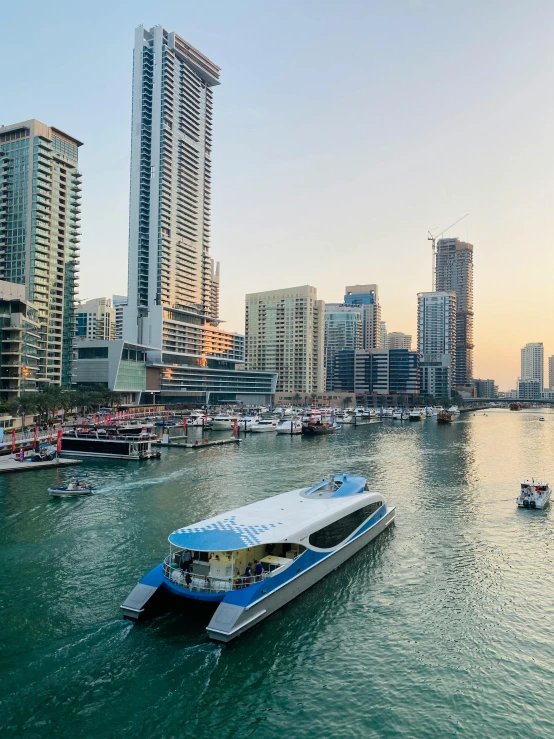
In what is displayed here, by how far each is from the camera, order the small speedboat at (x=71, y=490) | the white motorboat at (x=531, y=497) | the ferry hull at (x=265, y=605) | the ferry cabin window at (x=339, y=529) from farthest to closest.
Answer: the small speedboat at (x=71, y=490) → the white motorboat at (x=531, y=497) → the ferry cabin window at (x=339, y=529) → the ferry hull at (x=265, y=605)

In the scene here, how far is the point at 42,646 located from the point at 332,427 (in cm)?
12317

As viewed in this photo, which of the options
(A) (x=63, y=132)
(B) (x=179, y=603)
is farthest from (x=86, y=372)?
(B) (x=179, y=603)

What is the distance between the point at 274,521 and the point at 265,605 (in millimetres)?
5490

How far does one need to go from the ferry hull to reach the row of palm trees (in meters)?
75.8

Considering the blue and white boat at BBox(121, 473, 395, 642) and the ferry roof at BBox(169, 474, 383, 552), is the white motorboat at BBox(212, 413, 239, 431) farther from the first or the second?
the blue and white boat at BBox(121, 473, 395, 642)

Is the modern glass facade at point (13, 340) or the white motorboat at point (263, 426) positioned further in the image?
the white motorboat at point (263, 426)

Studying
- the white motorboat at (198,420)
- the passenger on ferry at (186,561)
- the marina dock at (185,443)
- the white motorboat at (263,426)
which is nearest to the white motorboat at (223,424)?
the white motorboat at (198,420)

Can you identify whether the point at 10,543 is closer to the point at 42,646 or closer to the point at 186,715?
the point at 42,646

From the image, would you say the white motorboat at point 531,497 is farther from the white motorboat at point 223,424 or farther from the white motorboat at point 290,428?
the white motorboat at point 223,424

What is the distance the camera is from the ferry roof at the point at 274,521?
Answer: 1012 inches

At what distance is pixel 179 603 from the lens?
2588 centimetres

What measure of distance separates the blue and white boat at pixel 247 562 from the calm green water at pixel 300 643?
90cm

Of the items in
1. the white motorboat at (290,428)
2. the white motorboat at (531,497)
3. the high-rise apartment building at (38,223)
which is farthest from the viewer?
the high-rise apartment building at (38,223)

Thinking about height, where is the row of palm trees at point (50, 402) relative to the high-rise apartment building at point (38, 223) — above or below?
below
